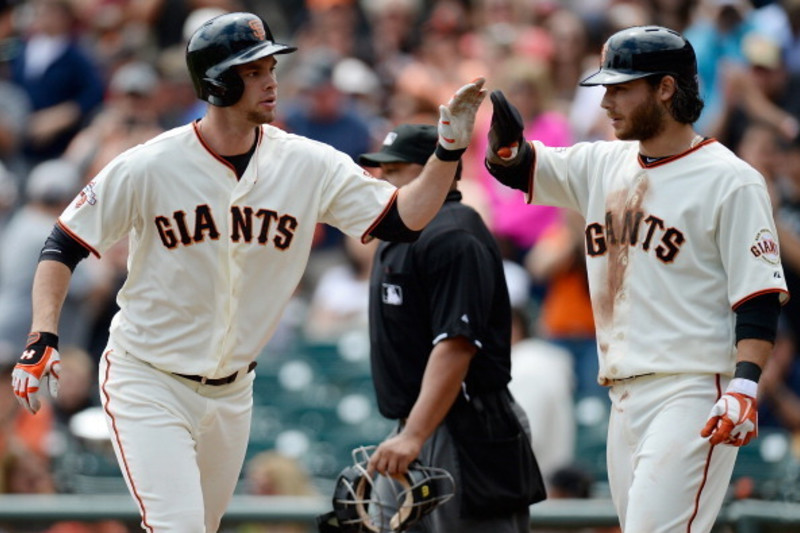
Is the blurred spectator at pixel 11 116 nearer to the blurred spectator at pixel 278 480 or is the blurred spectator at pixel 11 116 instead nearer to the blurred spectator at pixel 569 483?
the blurred spectator at pixel 278 480

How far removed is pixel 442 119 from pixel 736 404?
1439mm

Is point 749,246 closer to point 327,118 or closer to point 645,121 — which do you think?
Result: point 645,121

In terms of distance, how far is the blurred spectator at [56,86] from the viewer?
12.9 m

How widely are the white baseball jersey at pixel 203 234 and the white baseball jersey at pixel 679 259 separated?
0.88 meters

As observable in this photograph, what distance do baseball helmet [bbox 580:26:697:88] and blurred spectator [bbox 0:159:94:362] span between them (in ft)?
19.3

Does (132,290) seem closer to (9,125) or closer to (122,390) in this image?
(122,390)

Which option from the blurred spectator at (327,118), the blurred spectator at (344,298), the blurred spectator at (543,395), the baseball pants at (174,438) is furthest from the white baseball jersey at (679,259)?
the blurred spectator at (327,118)

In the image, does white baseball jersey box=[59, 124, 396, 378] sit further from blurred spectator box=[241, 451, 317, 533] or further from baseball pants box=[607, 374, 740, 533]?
blurred spectator box=[241, 451, 317, 533]

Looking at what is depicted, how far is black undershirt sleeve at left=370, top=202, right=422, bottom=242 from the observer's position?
19.7 feet

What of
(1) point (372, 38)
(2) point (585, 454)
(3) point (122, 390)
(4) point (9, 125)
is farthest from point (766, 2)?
(3) point (122, 390)

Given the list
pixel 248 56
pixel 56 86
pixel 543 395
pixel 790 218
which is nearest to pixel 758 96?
pixel 790 218

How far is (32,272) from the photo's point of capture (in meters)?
11.0

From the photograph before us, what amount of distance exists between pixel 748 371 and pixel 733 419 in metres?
0.20

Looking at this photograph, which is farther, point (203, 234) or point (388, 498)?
point (388, 498)
